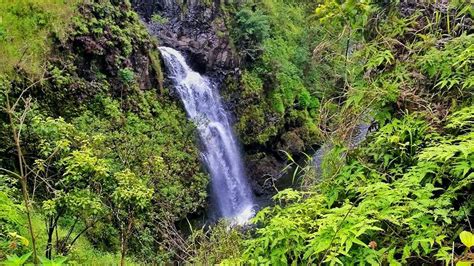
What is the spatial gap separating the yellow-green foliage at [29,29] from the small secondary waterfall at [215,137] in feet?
14.2

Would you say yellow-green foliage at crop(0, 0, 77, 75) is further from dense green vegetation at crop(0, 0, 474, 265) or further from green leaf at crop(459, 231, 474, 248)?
green leaf at crop(459, 231, 474, 248)

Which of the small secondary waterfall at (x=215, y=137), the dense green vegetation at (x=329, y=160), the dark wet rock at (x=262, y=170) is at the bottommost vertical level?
the dark wet rock at (x=262, y=170)

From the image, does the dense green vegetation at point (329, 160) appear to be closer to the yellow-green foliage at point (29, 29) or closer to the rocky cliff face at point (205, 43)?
the yellow-green foliage at point (29, 29)

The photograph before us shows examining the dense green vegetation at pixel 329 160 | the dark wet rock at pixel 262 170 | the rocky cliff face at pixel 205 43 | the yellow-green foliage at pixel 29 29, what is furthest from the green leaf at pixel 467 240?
the rocky cliff face at pixel 205 43

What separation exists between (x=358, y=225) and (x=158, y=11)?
14.6 m

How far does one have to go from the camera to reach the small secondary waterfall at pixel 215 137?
1327 centimetres

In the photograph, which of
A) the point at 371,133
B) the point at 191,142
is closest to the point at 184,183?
the point at 191,142

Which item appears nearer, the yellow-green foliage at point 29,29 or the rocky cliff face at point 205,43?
the yellow-green foliage at point 29,29

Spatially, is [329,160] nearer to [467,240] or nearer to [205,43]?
[467,240]

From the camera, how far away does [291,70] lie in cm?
1934

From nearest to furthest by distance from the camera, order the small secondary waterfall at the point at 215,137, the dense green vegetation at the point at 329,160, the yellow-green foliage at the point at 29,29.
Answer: the dense green vegetation at the point at 329,160 < the yellow-green foliage at the point at 29,29 < the small secondary waterfall at the point at 215,137

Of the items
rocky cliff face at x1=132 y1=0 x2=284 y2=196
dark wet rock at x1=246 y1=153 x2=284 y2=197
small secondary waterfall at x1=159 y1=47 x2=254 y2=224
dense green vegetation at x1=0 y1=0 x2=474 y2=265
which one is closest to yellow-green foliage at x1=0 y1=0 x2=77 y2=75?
dense green vegetation at x1=0 y1=0 x2=474 y2=265

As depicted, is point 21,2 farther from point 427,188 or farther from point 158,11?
point 427,188

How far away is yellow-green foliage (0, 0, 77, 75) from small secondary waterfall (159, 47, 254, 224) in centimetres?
431
